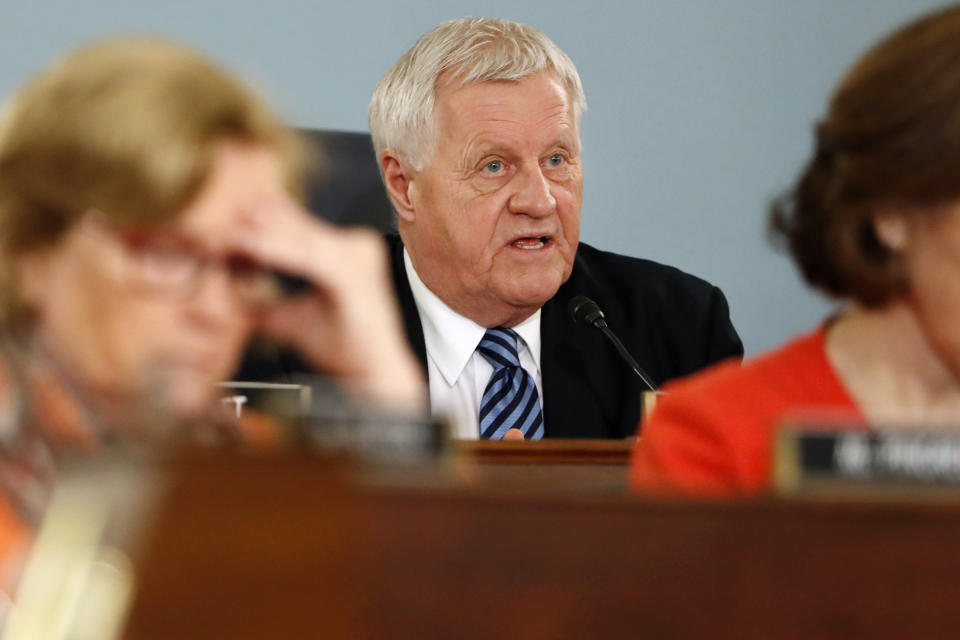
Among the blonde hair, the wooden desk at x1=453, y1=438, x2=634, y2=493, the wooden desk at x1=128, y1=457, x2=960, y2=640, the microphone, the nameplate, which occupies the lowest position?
the wooden desk at x1=128, y1=457, x2=960, y2=640

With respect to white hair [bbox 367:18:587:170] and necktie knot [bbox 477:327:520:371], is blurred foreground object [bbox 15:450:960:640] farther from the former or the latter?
white hair [bbox 367:18:587:170]

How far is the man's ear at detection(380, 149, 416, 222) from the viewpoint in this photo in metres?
2.45

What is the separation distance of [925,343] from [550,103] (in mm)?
1398

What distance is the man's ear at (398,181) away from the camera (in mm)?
2451

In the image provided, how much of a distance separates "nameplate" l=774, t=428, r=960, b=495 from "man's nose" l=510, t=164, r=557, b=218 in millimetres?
1716

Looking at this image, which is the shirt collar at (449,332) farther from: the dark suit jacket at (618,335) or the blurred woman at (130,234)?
the blurred woman at (130,234)

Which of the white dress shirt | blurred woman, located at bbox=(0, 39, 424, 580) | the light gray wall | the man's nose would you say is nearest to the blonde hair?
blurred woman, located at bbox=(0, 39, 424, 580)

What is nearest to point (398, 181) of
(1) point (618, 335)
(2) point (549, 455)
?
(1) point (618, 335)

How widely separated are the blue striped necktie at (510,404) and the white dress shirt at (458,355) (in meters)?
0.01

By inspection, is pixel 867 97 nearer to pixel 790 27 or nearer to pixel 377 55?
pixel 377 55

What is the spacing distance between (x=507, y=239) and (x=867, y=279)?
4.41 feet

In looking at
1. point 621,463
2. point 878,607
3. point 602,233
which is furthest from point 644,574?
point 602,233

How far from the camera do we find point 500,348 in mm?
2307

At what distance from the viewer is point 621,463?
1678 mm
